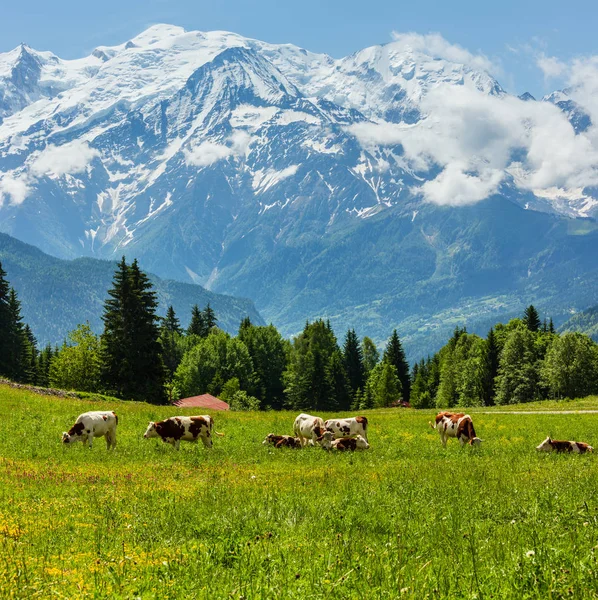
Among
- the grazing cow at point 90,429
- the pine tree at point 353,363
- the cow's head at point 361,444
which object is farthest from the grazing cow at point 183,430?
the pine tree at point 353,363

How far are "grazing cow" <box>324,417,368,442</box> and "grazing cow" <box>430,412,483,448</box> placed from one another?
3.46 meters

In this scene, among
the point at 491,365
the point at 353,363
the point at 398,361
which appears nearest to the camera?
the point at 491,365

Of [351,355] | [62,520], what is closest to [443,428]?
[62,520]

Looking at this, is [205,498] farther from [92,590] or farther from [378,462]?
[378,462]

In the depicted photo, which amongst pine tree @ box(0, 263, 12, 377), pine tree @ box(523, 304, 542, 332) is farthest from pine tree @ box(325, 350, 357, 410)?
pine tree @ box(0, 263, 12, 377)

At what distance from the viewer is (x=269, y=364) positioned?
132250 millimetres

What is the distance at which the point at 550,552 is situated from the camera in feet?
31.9

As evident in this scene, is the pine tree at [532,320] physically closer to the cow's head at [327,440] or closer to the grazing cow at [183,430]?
the cow's head at [327,440]

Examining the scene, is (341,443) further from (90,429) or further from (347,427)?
(90,429)

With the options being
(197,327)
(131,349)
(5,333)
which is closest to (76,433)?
(131,349)

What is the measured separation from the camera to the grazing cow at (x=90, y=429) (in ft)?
88.0

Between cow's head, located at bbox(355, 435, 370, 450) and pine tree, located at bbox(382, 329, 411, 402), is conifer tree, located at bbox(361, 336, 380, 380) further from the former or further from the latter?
cow's head, located at bbox(355, 435, 370, 450)

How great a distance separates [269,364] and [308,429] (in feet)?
339

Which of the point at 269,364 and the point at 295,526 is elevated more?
the point at 269,364
